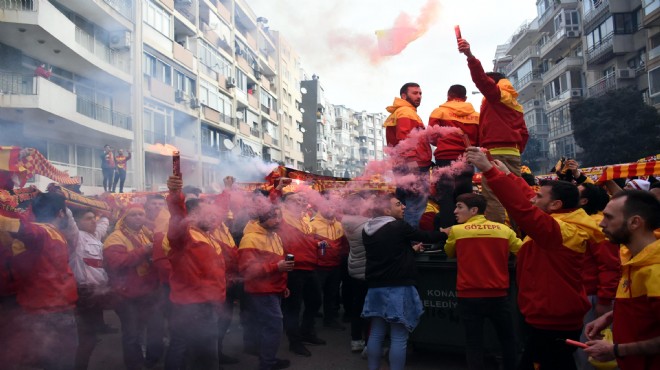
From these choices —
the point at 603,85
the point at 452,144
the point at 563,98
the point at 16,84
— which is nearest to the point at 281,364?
the point at 452,144

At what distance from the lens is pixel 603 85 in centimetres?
3222

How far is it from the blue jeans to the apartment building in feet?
94.3

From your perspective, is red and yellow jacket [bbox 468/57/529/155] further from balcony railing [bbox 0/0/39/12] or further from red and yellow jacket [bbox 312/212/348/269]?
balcony railing [bbox 0/0/39/12]

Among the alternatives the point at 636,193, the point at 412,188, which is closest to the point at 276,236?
the point at 412,188

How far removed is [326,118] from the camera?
64.8 metres

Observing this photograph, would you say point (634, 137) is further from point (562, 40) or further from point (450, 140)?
point (450, 140)

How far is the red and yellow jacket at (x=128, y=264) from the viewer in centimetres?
518

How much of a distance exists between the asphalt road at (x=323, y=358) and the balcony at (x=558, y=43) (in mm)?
37169

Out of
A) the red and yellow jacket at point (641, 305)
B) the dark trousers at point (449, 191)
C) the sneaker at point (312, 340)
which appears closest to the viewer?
the red and yellow jacket at point (641, 305)

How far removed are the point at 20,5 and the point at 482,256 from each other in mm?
6475

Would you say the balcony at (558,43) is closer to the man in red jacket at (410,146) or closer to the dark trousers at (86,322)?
the man in red jacket at (410,146)

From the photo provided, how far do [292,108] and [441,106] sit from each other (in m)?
40.9

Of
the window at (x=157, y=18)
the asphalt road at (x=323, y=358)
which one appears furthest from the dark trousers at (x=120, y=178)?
the asphalt road at (x=323, y=358)

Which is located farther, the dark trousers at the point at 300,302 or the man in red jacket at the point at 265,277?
the dark trousers at the point at 300,302
